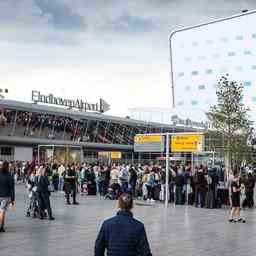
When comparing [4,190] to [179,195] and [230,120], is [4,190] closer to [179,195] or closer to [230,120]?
[179,195]

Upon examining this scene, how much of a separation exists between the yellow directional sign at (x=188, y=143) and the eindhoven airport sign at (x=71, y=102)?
33.2 metres

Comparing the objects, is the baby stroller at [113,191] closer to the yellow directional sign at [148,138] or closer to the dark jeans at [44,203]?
the yellow directional sign at [148,138]

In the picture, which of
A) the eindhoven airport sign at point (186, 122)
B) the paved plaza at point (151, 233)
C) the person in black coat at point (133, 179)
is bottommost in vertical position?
the paved plaza at point (151, 233)

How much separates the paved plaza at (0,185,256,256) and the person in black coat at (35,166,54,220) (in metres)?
0.46

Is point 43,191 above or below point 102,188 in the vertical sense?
above

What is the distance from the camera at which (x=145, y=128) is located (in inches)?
2576

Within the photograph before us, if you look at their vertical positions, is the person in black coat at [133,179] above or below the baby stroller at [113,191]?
above

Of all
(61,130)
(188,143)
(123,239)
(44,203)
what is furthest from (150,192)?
(61,130)

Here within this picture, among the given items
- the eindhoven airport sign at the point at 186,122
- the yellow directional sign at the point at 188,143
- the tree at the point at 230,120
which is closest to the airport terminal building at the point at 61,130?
the eindhoven airport sign at the point at 186,122

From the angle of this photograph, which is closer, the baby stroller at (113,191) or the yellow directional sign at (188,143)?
the yellow directional sign at (188,143)

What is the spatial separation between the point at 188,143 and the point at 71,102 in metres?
37.0

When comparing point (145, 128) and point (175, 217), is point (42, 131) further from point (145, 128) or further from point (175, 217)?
point (175, 217)

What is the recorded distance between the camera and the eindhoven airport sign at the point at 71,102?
53.7m

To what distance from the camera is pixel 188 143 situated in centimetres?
2181
